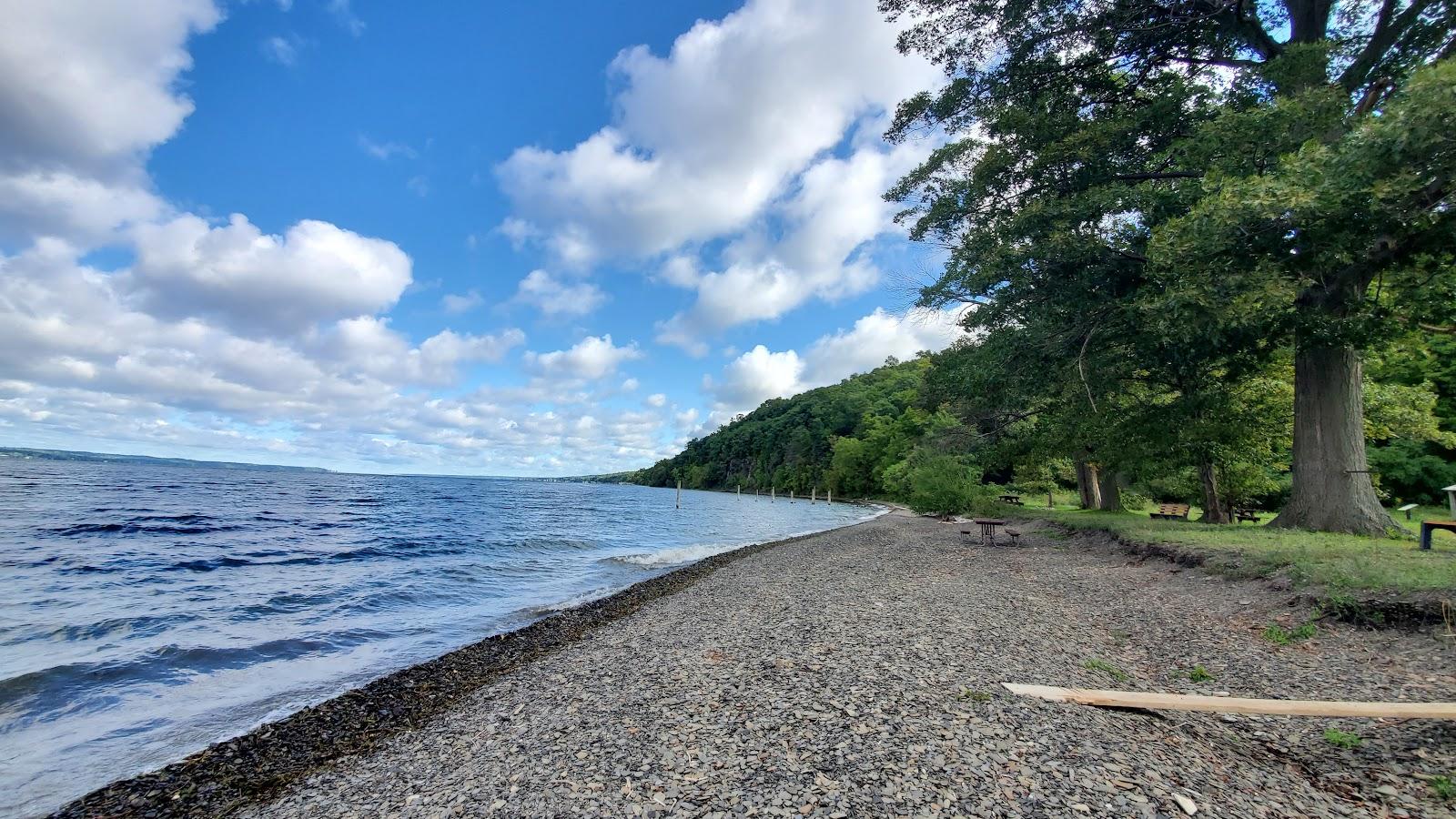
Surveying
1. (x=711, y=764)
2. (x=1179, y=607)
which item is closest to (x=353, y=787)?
(x=711, y=764)

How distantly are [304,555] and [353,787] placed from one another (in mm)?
19625

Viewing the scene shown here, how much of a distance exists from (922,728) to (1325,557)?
8.50 m

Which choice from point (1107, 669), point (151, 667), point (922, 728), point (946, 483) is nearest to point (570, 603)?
point (151, 667)

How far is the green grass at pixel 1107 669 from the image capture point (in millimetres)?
5768

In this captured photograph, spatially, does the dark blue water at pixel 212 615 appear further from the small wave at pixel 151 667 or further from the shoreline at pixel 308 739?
the shoreline at pixel 308 739

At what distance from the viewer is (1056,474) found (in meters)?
45.8

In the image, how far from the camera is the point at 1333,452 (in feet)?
39.1

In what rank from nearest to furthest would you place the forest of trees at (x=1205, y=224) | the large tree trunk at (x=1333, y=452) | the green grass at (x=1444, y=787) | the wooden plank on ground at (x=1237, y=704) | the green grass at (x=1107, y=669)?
the green grass at (x=1444, y=787), the wooden plank on ground at (x=1237, y=704), the green grass at (x=1107, y=669), the forest of trees at (x=1205, y=224), the large tree trunk at (x=1333, y=452)

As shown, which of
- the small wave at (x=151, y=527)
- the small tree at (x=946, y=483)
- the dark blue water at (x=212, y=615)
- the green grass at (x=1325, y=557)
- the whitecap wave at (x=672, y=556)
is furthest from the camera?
the small tree at (x=946, y=483)

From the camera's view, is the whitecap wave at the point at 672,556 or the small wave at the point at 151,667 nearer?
the small wave at the point at 151,667

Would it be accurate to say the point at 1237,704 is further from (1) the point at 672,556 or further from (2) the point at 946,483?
(2) the point at 946,483

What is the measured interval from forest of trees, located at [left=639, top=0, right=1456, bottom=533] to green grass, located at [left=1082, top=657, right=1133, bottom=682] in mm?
6649

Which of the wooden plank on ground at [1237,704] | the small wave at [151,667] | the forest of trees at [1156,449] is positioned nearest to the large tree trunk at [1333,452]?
the forest of trees at [1156,449]

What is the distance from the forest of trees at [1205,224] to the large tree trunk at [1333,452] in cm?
4
